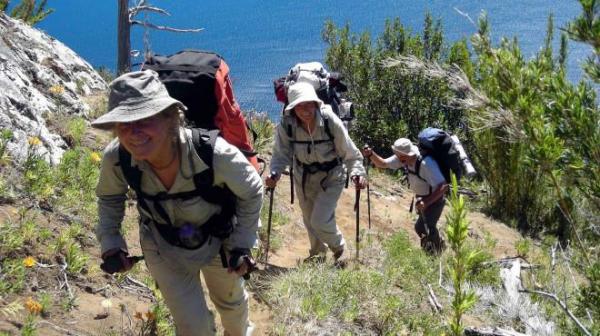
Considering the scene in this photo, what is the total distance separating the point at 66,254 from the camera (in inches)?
187

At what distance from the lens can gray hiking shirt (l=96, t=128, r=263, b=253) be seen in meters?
3.17

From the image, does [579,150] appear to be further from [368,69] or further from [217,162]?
[368,69]

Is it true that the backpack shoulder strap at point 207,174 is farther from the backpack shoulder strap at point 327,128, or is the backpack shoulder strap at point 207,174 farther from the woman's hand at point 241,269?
the backpack shoulder strap at point 327,128

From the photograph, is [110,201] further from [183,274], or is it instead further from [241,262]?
[241,262]

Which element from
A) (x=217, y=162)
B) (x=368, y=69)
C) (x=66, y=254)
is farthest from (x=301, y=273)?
(x=368, y=69)

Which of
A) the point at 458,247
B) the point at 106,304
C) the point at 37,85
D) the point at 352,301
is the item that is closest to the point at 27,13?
the point at 37,85

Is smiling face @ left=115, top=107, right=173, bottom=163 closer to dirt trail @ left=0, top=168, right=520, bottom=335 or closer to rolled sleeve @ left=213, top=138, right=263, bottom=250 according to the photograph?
rolled sleeve @ left=213, top=138, right=263, bottom=250

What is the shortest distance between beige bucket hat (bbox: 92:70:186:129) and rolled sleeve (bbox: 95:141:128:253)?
1.12 ft

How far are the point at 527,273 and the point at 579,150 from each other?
466cm

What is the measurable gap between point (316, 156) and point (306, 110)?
497 millimetres

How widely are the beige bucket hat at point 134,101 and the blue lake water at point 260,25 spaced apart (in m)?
10.8

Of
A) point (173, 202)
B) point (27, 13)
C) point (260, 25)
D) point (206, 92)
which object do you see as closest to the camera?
point (173, 202)

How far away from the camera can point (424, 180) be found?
6609mm

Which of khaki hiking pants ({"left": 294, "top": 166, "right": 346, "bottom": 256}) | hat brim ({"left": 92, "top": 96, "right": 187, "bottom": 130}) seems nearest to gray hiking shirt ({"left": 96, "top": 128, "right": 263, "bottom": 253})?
hat brim ({"left": 92, "top": 96, "right": 187, "bottom": 130})
